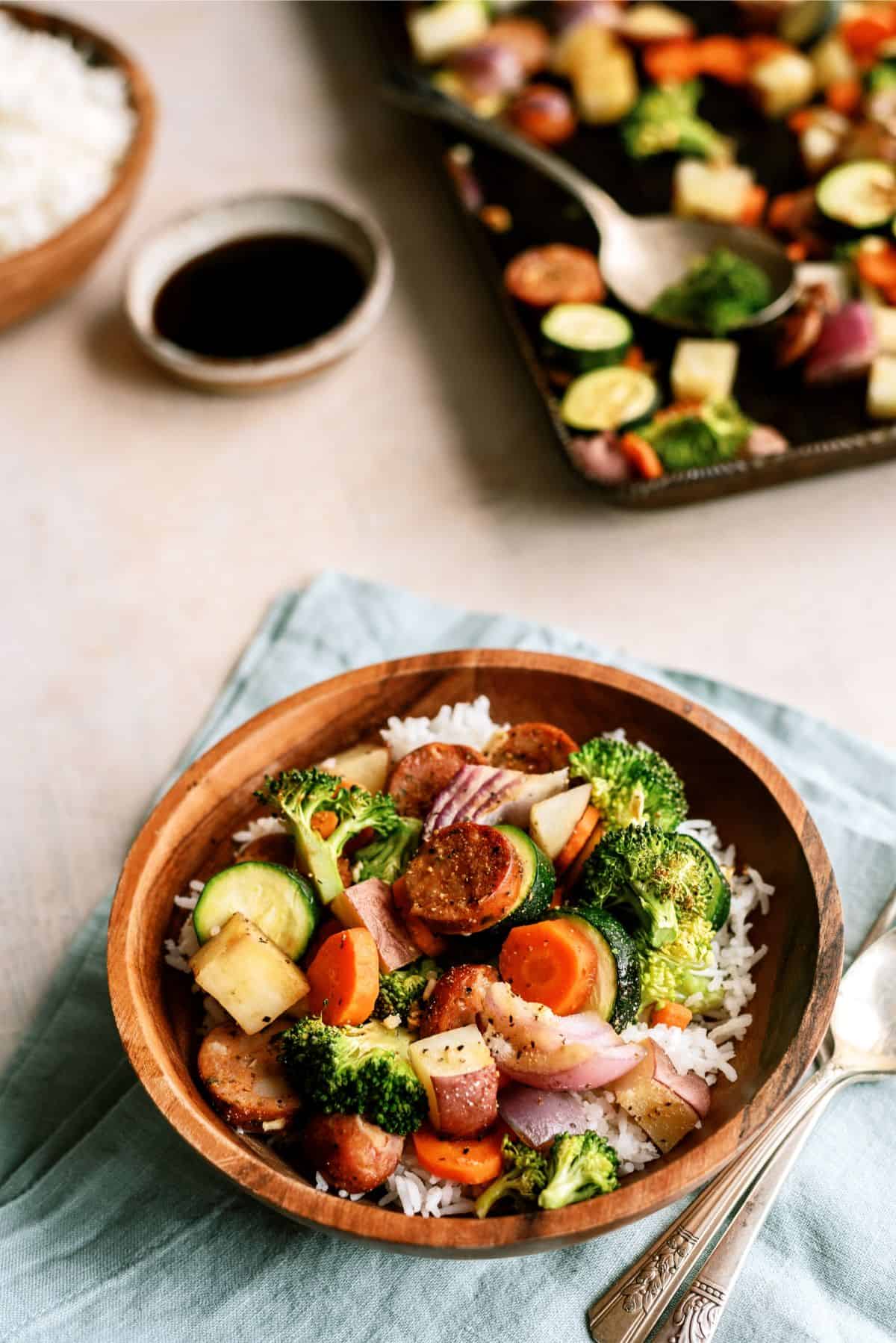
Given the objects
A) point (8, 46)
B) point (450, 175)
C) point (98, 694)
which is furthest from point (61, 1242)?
point (8, 46)

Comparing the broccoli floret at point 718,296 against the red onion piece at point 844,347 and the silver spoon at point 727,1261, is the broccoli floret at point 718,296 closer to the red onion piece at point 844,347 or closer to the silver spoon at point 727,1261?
the red onion piece at point 844,347

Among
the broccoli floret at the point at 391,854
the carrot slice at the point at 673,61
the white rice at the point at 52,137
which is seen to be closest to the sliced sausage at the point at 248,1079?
the broccoli floret at the point at 391,854

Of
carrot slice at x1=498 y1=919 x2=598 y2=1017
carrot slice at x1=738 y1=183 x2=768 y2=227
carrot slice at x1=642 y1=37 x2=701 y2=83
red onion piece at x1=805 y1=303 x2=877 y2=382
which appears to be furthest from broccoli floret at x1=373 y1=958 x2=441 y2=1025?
carrot slice at x1=642 y1=37 x2=701 y2=83

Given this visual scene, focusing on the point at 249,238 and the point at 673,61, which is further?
the point at 673,61

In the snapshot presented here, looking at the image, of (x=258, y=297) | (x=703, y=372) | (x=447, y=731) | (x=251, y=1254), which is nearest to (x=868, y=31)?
(x=703, y=372)

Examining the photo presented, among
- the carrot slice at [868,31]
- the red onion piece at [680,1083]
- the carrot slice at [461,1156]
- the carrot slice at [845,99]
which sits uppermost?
the carrot slice at [868,31]

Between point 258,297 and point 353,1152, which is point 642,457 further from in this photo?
point 353,1152

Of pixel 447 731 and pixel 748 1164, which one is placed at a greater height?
pixel 447 731
